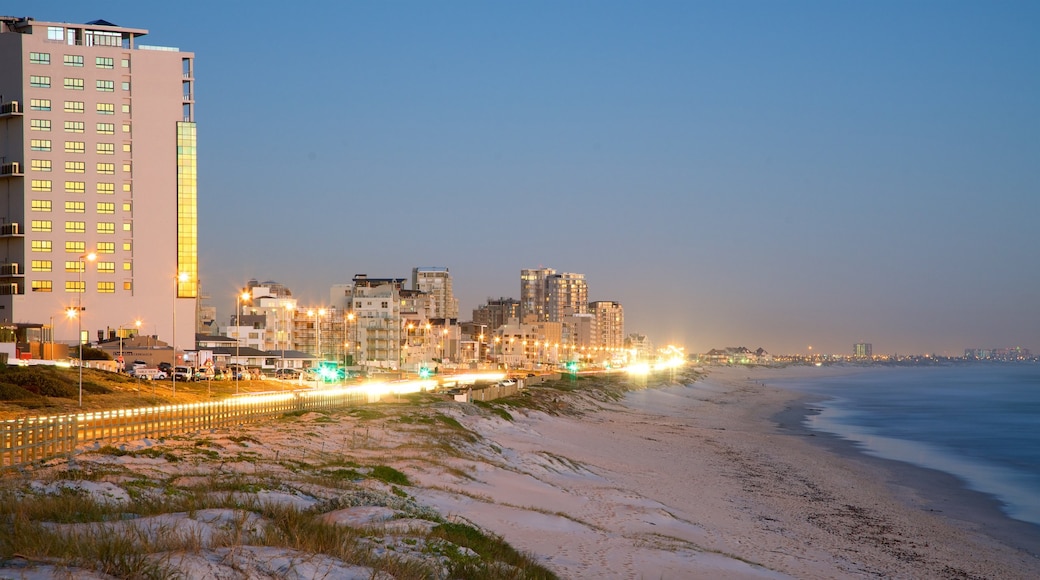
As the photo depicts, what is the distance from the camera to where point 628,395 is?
126750 millimetres

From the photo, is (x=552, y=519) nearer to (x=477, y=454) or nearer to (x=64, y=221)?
(x=477, y=454)

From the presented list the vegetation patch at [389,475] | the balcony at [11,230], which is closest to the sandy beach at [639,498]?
the vegetation patch at [389,475]

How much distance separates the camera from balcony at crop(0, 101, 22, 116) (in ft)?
380

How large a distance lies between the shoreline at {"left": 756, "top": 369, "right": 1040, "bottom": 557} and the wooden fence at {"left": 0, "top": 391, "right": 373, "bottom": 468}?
3006 cm

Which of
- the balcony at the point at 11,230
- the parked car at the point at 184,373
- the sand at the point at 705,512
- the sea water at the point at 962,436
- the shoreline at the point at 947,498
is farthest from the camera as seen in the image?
the balcony at the point at 11,230

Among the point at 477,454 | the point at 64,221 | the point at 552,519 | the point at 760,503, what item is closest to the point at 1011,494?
the point at 760,503

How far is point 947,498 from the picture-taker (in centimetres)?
4306

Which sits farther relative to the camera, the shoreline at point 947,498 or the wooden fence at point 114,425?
the shoreline at point 947,498

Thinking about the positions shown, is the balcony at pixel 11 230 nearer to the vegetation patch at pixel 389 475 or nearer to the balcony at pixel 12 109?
the balcony at pixel 12 109

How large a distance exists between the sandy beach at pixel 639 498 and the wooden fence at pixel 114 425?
155 centimetres

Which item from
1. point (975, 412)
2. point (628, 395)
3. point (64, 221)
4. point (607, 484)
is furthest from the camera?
point (628, 395)

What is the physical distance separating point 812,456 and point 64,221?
100668mm

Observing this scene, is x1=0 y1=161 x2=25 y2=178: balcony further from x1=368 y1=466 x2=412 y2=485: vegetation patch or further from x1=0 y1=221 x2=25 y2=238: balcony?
x1=368 y1=466 x2=412 y2=485: vegetation patch

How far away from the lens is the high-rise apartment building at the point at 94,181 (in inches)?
4510
